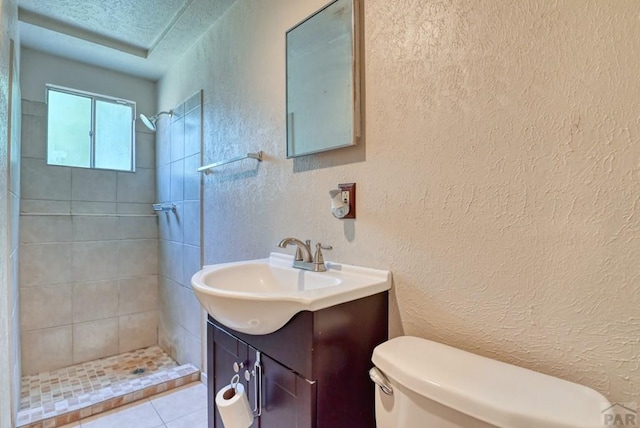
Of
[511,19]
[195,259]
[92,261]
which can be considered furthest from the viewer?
[92,261]

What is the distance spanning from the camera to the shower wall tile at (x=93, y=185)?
2473 millimetres

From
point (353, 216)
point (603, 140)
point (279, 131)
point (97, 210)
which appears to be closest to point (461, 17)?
point (603, 140)

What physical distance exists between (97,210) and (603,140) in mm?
3047

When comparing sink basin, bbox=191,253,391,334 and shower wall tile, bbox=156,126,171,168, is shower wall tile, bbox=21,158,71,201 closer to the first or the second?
shower wall tile, bbox=156,126,171,168

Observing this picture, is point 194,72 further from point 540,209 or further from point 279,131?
point 540,209

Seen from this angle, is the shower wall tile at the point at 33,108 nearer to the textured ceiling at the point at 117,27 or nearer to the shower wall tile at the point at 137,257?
the textured ceiling at the point at 117,27

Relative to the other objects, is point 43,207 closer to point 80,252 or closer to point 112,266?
point 80,252

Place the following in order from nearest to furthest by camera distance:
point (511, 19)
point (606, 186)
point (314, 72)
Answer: point (606, 186), point (511, 19), point (314, 72)

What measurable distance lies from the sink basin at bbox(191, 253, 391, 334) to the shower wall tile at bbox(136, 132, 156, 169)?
2017 millimetres

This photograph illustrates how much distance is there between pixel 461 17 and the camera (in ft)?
2.84

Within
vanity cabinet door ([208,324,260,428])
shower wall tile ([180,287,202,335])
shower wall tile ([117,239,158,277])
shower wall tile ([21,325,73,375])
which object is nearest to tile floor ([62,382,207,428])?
shower wall tile ([180,287,202,335])

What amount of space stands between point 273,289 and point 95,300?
2.05 meters

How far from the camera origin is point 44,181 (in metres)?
2.34

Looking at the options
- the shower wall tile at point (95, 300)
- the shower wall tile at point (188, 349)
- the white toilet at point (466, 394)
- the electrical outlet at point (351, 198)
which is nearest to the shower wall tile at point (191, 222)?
the shower wall tile at point (188, 349)
